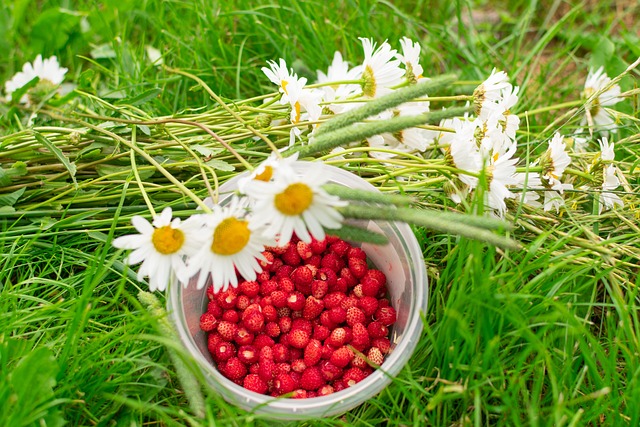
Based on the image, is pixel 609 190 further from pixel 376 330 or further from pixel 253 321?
pixel 253 321

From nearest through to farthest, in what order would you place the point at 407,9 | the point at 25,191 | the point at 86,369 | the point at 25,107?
the point at 86,369 → the point at 25,191 → the point at 25,107 → the point at 407,9

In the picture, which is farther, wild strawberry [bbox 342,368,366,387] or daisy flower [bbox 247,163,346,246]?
wild strawberry [bbox 342,368,366,387]

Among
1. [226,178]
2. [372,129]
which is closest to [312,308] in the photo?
[226,178]

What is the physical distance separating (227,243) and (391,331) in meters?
0.46

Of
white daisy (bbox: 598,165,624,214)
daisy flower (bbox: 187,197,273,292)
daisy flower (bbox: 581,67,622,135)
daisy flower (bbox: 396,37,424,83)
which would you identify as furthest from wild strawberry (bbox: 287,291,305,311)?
daisy flower (bbox: 581,67,622,135)

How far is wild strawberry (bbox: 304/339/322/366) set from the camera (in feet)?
3.90

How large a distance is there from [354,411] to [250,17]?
1120 millimetres

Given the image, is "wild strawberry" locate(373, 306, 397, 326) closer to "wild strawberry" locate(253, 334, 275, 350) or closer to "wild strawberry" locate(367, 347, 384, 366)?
"wild strawberry" locate(367, 347, 384, 366)

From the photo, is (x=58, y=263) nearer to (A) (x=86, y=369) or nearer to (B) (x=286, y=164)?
(A) (x=86, y=369)

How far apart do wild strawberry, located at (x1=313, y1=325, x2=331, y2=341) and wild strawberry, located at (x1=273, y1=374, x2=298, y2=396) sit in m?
0.10

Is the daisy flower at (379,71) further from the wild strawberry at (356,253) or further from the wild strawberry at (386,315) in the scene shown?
the wild strawberry at (386,315)

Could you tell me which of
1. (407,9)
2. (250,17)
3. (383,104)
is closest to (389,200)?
(383,104)

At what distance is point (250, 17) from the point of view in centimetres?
176

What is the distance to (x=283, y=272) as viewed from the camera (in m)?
1.30
